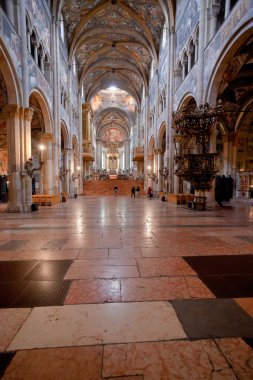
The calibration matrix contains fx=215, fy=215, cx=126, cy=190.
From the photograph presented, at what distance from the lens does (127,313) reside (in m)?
2.20

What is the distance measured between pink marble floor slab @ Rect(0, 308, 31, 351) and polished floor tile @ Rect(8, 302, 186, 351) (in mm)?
53

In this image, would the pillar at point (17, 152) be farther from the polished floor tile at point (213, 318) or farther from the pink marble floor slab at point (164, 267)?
the polished floor tile at point (213, 318)

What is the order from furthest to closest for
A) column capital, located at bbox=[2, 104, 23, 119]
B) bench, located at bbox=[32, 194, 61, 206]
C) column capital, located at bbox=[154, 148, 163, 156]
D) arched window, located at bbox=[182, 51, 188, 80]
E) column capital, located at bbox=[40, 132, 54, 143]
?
column capital, located at bbox=[154, 148, 163, 156]
column capital, located at bbox=[40, 132, 54, 143]
arched window, located at bbox=[182, 51, 188, 80]
bench, located at bbox=[32, 194, 61, 206]
column capital, located at bbox=[2, 104, 23, 119]

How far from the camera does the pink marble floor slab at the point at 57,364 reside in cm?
147

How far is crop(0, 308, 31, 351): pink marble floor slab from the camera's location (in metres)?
1.84

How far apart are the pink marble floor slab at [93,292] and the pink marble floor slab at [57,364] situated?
0.73 m

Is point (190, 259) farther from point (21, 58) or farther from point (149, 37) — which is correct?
point (149, 37)

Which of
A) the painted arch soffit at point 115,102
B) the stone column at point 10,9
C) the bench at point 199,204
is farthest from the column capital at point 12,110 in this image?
the painted arch soffit at point 115,102

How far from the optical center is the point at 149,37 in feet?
74.1

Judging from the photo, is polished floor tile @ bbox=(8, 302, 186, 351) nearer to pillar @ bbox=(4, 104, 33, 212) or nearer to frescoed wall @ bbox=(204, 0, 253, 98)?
pillar @ bbox=(4, 104, 33, 212)

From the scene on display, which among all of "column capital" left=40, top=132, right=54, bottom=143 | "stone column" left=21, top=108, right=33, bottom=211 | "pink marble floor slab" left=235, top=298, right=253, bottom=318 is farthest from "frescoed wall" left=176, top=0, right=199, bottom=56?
"pink marble floor slab" left=235, top=298, right=253, bottom=318

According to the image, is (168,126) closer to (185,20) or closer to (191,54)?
(191,54)

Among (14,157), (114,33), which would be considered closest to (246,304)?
(14,157)

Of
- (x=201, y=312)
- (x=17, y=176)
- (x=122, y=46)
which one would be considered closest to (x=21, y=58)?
(x=17, y=176)
